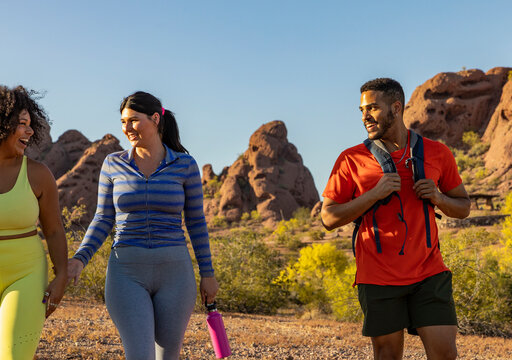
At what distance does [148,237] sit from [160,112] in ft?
2.75

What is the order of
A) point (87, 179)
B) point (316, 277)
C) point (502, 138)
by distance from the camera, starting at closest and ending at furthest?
point (316, 277)
point (87, 179)
point (502, 138)

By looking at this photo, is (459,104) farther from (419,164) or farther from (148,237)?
(148,237)

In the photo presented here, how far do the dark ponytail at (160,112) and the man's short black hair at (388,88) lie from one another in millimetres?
1283

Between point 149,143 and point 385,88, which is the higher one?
point 385,88

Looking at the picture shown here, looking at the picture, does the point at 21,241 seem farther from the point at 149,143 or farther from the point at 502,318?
the point at 502,318

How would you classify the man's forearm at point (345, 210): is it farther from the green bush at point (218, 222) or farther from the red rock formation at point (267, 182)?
the green bush at point (218, 222)

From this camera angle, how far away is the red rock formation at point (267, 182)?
5609 cm

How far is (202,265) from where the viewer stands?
3152mm

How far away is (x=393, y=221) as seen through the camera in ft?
9.66

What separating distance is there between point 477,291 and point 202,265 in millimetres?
9418

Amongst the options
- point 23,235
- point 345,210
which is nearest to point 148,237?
point 23,235

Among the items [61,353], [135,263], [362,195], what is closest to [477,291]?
[61,353]

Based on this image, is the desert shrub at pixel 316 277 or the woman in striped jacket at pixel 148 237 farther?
the desert shrub at pixel 316 277

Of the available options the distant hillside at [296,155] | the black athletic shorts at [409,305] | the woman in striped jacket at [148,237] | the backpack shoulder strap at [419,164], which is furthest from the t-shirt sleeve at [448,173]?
the distant hillside at [296,155]
